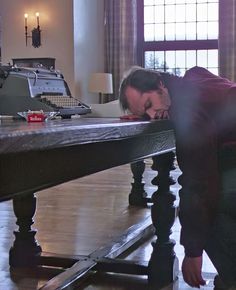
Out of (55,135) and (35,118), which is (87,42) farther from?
(55,135)

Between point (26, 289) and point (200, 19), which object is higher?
point (200, 19)

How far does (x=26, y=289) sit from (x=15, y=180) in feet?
5.05

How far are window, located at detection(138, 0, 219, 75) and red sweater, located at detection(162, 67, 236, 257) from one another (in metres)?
7.36

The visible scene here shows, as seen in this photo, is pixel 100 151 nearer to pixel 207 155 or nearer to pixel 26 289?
pixel 207 155

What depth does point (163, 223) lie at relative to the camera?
96.2 inches

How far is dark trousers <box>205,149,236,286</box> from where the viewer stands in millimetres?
1787

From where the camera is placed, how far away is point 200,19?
29.3 feet

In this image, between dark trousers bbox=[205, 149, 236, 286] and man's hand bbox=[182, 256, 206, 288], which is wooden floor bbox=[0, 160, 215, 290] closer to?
dark trousers bbox=[205, 149, 236, 286]

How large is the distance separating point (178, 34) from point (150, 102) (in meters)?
7.57

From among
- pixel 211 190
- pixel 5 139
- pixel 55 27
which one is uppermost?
pixel 55 27

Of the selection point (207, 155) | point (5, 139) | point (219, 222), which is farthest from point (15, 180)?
point (219, 222)

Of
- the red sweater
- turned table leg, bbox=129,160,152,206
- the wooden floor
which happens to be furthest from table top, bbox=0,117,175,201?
turned table leg, bbox=129,160,152,206

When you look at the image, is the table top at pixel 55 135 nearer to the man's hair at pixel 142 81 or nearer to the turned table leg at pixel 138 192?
the man's hair at pixel 142 81

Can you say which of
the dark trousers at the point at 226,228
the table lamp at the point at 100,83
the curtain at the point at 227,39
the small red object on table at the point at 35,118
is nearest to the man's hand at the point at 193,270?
the dark trousers at the point at 226,228
